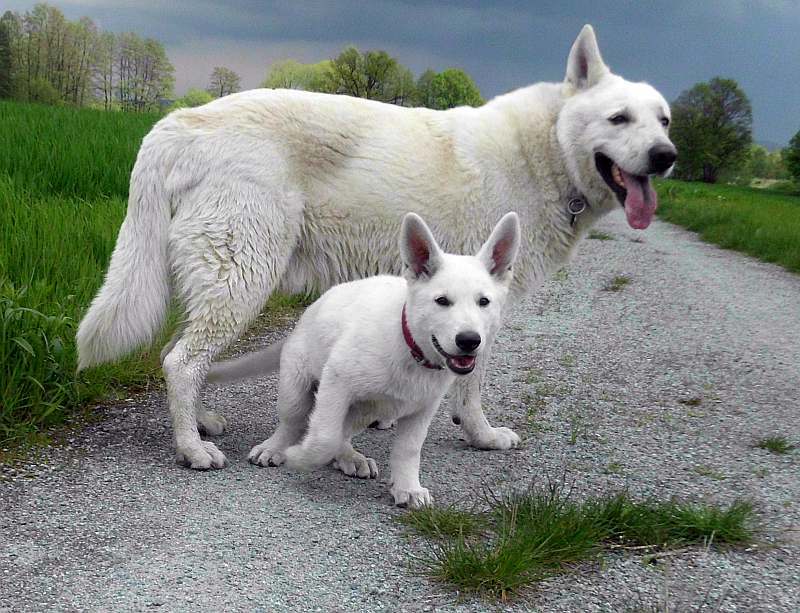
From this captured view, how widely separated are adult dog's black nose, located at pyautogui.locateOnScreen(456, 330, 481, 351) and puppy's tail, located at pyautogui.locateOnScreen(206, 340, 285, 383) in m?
1.55

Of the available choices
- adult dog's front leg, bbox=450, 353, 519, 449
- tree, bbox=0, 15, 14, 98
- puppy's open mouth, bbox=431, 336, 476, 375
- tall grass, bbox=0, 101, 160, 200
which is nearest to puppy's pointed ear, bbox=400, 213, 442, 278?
puppy's open mouth, bbox=431, 336, 476, 375

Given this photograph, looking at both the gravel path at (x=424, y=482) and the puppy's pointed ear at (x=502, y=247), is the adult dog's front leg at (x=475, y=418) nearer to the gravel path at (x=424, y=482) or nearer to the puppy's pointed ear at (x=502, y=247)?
the gravel path at (x=424, y=482)

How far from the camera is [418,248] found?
145 inches

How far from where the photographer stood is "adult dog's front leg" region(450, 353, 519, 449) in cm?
474

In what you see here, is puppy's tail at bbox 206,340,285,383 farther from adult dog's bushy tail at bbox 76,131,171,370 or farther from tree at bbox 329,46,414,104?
tree at bbox 329,46,414,104

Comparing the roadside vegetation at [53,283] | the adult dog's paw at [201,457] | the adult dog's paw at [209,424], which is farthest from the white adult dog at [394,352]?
the roadside vegetation at [53,283]

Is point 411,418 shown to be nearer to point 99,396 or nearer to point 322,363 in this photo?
point 322,363

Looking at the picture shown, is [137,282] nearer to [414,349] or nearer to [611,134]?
[414,349]

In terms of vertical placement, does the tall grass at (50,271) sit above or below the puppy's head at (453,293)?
below

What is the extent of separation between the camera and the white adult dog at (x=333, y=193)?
437cm

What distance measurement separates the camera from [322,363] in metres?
4.14

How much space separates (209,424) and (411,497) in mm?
1381

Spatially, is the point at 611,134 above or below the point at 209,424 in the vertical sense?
above

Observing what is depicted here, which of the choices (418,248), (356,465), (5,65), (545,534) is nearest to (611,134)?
(418,248)
